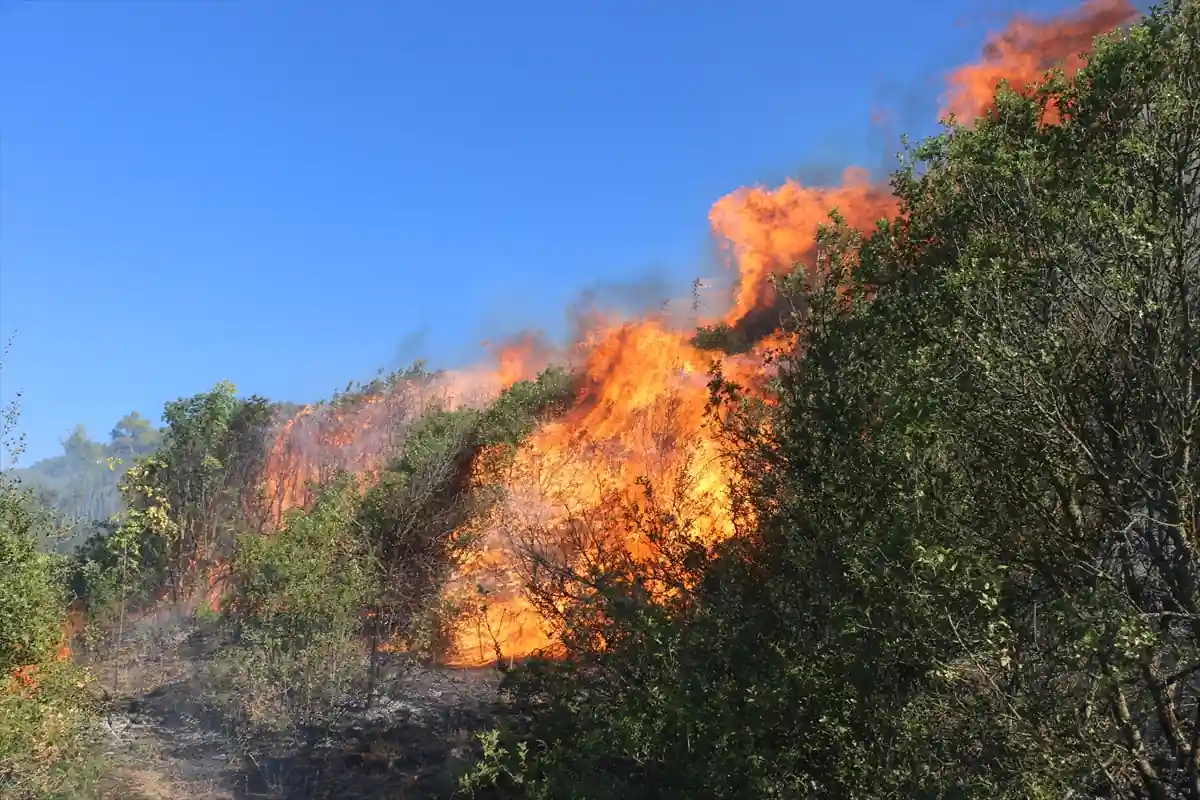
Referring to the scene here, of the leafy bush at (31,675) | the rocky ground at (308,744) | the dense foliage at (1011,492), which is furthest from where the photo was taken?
the rocky ground at (308,744)

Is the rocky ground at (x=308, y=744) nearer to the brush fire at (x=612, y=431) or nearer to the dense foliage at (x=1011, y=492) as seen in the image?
the brush fire at (x=612, y=431)

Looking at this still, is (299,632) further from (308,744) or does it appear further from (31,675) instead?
(31,675)

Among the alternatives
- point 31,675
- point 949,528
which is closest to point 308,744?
point 31,675

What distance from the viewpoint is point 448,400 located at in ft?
130

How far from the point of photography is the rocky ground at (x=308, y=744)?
21.3m

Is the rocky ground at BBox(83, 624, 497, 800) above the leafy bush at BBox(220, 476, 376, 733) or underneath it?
underneath

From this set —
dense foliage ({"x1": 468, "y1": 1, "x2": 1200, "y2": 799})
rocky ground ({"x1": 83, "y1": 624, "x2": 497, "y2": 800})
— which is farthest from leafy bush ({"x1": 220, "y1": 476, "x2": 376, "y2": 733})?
dense foliage ({"x1": 468, "y1": 1, "x2": 1200, "y2": 799})

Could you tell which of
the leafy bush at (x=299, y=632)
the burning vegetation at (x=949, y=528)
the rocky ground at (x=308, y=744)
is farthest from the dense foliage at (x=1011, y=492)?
the leafy bush at (x=299, y=632)

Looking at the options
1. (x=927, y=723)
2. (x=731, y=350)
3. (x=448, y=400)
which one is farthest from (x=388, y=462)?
(x=927, y=723)

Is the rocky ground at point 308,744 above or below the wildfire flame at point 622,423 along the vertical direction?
below

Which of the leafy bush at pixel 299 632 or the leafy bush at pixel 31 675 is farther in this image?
the leafy bush at pixel 299 632

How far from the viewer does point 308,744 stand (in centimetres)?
2348

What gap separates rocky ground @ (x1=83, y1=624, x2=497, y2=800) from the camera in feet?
69.8

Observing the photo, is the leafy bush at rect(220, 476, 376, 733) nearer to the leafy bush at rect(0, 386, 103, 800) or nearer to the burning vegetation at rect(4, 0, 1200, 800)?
the leafy bush at rect(0, 386, 103, 800)
